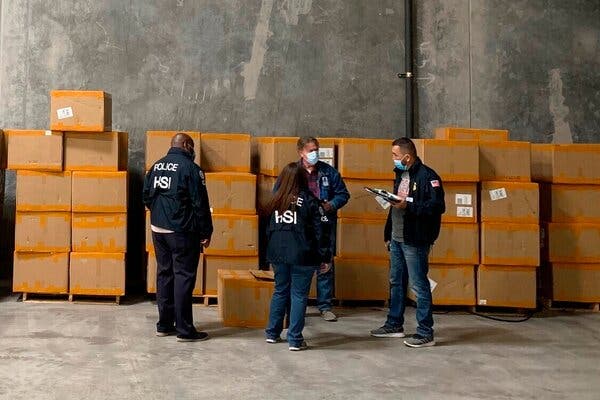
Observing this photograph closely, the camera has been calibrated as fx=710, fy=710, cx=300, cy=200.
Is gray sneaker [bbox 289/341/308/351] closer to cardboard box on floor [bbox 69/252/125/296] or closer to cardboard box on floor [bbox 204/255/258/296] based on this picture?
cardboard box on floor [bbox 204/255/258/296]

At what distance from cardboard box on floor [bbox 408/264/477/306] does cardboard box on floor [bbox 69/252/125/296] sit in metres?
3.26

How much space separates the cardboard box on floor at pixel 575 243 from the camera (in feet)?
25.0

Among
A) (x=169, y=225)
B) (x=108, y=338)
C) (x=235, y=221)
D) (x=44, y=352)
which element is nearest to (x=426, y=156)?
(x=235, y=221)

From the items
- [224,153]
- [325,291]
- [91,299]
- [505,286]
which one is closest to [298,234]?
[325,291]

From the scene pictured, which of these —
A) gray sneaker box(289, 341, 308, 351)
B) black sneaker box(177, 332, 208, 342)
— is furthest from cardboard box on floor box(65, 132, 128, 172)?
gray sneaker box(289, 341, 308, 351)

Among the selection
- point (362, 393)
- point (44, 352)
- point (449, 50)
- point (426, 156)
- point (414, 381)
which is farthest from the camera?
point (449, 50)

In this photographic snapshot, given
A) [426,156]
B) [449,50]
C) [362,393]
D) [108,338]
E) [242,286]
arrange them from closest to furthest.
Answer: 1. [362,393]
2. [108,338]
3. [242,286]
4. [426,156]
5. [449,50]

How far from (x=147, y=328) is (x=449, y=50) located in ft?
16.9

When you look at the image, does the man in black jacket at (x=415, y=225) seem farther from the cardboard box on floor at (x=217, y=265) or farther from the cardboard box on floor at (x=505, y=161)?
the cardboard box on floor at (x=217, y=265)

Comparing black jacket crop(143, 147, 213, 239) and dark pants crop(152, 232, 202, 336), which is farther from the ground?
black jacket crop(143, 147, 213, 239)

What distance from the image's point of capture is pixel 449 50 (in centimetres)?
895

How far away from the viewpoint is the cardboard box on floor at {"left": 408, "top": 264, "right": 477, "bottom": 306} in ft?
24.2

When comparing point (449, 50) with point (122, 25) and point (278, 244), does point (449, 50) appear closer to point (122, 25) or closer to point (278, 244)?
point (122, 25)

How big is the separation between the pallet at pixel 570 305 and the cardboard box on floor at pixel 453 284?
1.00m
